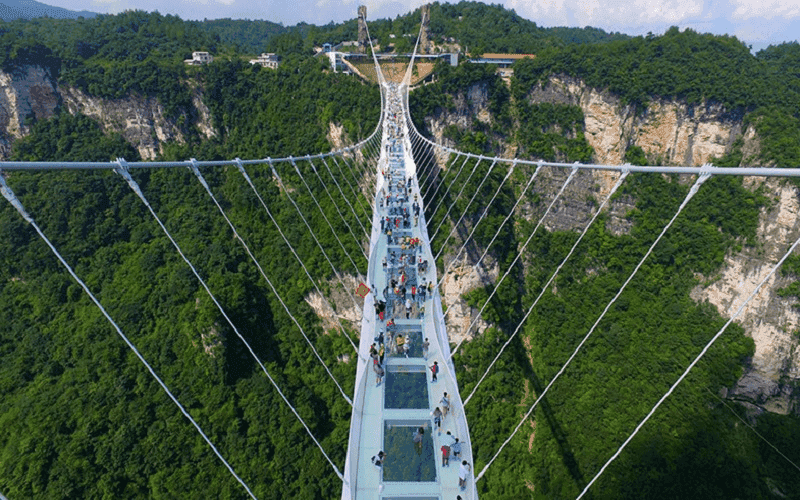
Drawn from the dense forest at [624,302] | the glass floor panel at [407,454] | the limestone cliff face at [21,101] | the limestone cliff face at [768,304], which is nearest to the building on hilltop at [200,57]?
the limestone cliff face at [21,101]

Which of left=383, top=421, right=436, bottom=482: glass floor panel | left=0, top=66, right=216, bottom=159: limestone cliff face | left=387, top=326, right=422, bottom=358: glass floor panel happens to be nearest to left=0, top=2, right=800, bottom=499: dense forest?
left=0, top=66, right=216, bottom=159: limestone cliff face

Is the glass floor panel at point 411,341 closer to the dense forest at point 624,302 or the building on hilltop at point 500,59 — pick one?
the dense forest at point 624,302

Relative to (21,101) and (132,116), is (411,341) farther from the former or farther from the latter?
(21,101)

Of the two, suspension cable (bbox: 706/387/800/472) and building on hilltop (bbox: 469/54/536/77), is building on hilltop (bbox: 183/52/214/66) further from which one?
suspension cable (bbox: 706/387/800/472)

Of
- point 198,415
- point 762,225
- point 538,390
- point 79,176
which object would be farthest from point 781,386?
point 79,176

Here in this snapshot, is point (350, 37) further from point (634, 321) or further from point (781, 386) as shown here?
point (781, 386)
